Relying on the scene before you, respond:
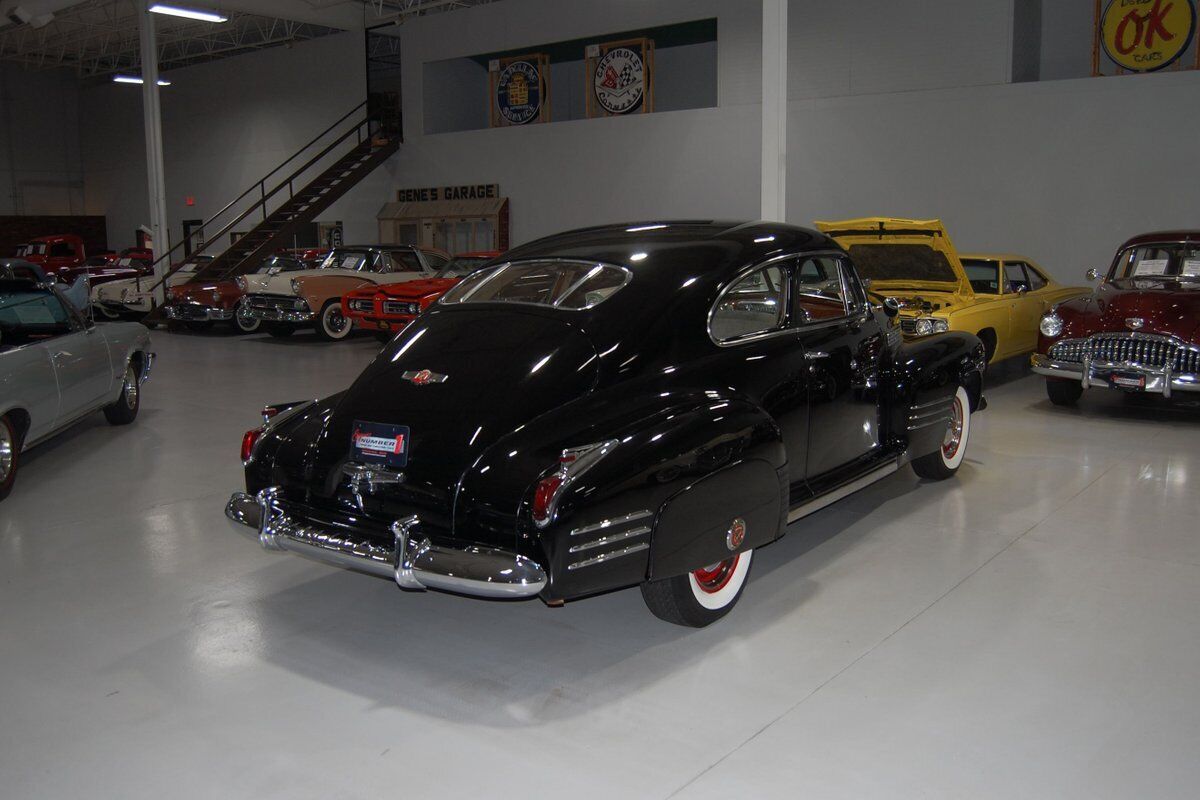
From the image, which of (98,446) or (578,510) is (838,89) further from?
(578,510)

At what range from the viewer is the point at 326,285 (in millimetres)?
14734

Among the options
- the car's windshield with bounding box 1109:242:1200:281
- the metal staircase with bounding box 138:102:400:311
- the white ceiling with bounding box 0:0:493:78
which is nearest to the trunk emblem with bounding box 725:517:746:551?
the car's windshield with bounding box 1109:242:1200:281

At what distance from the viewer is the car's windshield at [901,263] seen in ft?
30.5

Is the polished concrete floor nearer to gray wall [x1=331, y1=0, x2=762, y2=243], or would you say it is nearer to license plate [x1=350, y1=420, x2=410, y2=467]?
license plate [x1=350, y1=420, x2=410, y2=467]

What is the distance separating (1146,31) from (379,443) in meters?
14.4

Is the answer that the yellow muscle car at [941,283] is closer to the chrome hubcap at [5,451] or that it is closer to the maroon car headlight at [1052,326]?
the maroon car headlight at [1052,326]

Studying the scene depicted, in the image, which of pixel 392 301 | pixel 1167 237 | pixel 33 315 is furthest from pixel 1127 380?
pixel 392 301

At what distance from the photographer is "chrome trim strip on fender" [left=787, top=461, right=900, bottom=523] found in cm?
466

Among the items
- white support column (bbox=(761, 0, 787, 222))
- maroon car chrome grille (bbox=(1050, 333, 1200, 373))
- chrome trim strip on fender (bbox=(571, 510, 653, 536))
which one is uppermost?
white support column (bbox=(761, 0, 787, 222))

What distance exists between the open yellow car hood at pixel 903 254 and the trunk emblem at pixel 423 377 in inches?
203

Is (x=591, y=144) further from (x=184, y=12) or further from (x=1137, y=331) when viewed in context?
(x=1137, y=331)

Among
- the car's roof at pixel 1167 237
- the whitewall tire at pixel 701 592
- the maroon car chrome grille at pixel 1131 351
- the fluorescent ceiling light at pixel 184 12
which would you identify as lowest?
the whitewall tire at pixel 701 592

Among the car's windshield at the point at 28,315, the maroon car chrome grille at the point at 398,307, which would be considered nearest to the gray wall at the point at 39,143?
the maroon car chrome grille at the point at 398,307

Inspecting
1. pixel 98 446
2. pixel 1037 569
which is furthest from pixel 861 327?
pixel 98 446
